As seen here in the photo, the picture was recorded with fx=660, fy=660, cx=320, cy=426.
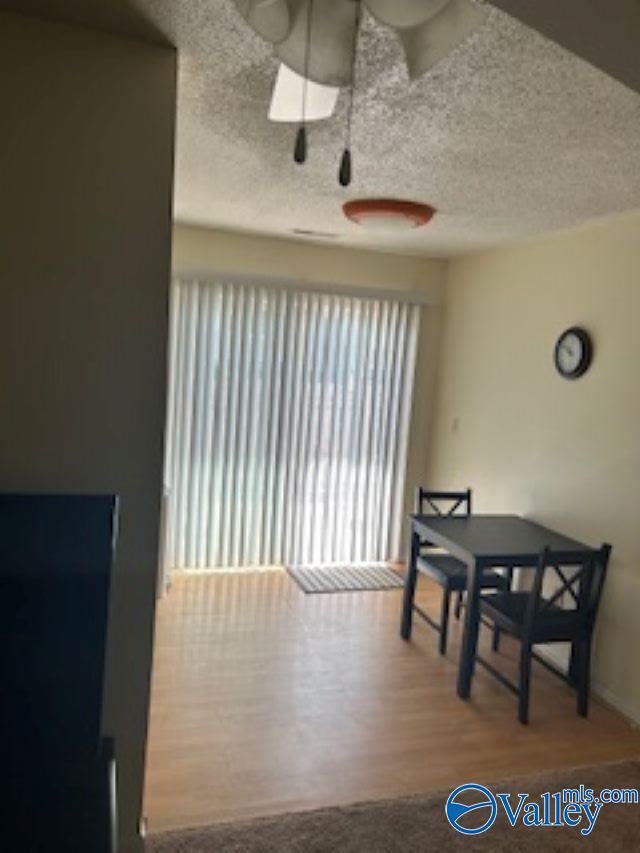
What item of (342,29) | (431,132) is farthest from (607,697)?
(342,29)

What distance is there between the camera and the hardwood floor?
8.30 feet

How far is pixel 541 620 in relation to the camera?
3.16 meters

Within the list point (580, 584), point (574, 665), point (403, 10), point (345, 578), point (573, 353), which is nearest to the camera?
point (403, 10)

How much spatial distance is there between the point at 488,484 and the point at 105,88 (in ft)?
11.5

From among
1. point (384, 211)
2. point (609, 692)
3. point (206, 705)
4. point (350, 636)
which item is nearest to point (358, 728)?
point (206, 705)

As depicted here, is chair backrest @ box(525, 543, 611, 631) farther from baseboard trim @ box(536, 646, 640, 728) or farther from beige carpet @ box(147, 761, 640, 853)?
beige carpet @ box(147, 761, 640, 853)

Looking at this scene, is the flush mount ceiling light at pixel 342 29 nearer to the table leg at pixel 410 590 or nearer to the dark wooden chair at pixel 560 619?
the dark wooden chair at pixel 560 619

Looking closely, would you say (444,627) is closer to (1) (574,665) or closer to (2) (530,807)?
(1) (574,665)

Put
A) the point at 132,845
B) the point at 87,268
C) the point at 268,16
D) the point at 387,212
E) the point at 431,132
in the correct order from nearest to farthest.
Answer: the point at 268,16 < the point at 87,268 < the point at 132,845 < the point at 431,132 < the point at 387,212

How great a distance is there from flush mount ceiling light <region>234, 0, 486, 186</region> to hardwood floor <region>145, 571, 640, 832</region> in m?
2.21

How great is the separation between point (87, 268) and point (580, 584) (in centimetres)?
270

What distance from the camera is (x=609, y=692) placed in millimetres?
3350

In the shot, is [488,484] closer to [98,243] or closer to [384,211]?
[384,211]

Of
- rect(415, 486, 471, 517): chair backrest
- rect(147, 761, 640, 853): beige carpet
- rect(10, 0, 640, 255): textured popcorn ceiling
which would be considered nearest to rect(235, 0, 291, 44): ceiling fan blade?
rect(10, 0, 640, 255): textured popcorn ceiling
